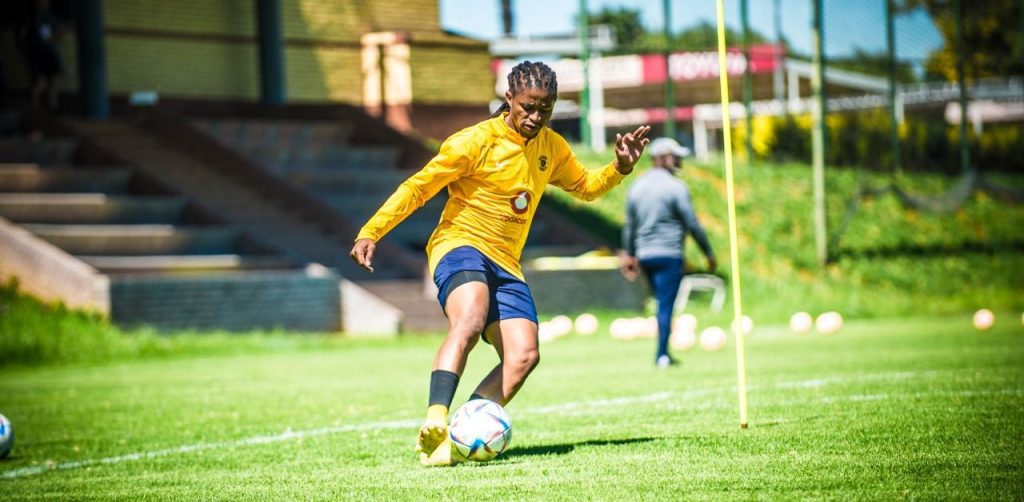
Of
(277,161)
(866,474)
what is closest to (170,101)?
(277,161)

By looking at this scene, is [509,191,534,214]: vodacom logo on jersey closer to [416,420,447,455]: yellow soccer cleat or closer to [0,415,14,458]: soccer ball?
[416,420,447,455]: yellow soccer cleat

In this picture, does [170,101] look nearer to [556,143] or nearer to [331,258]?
[331,258]

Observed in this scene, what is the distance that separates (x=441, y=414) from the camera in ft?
25.3

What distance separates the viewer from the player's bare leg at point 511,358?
26.4ft

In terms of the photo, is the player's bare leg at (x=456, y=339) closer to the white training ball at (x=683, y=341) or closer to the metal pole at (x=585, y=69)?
the white training ball at (x=683, y=341)

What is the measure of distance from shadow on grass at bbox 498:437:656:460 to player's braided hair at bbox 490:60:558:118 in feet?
6.54

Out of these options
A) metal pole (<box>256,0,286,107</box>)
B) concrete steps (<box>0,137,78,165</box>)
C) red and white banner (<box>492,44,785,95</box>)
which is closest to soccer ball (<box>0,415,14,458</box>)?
concrete steps (<box>0,137,78,165</box>)

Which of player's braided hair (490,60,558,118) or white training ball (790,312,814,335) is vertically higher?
player's braided hair (490,60,558,118)

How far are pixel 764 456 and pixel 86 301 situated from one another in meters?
13.5

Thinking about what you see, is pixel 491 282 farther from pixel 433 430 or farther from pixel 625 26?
pixel 625 26

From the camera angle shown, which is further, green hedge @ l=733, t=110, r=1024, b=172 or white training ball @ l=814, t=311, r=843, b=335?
green hedge @ l=733, t=110, r=1024, b=172

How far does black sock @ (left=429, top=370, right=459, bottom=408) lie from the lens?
7781 millimetres

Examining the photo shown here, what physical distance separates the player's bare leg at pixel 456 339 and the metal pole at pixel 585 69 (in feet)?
70.4

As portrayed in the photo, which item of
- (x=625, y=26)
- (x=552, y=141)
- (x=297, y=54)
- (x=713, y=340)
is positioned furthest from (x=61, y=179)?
(x=552, y=141)
